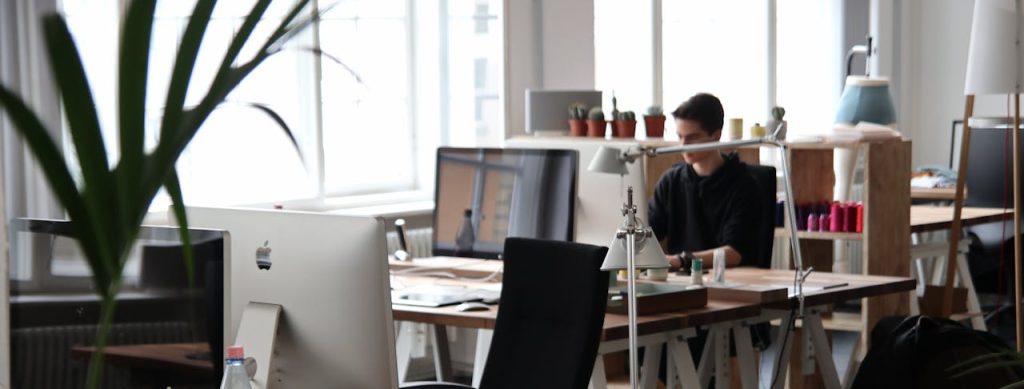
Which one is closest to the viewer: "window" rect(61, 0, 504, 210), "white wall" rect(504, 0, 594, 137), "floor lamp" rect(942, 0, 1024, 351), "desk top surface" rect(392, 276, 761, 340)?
"desk top surface" rect(392, 276, 761, 340)

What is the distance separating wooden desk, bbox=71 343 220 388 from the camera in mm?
1883

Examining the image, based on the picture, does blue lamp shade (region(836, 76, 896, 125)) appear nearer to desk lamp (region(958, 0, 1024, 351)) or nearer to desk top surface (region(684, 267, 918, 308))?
desk lamp (region(958, 0, 1024, 351))

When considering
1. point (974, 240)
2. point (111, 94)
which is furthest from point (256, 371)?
point (974, 240)

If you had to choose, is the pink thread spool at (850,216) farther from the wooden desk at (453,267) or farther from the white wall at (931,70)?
the white wall at (931,70)

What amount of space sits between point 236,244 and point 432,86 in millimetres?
4018

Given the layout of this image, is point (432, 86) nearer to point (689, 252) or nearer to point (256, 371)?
point (689, 252)

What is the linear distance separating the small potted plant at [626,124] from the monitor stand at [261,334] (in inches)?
139

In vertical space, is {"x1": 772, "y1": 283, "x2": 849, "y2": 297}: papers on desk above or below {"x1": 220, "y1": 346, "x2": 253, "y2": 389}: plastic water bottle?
below

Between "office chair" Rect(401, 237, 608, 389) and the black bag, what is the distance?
113cm

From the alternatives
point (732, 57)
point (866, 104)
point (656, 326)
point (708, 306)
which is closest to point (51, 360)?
point (656, 326)

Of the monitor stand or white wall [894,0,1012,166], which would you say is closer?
the monitor stand

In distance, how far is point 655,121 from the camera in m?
5.75

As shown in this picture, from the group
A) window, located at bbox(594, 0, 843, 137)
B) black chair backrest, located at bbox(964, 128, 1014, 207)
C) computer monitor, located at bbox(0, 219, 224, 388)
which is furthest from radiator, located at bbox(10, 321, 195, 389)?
black chair backrest, located at bbox(964, 128, 1014, 207)

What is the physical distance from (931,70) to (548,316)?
632 cm
